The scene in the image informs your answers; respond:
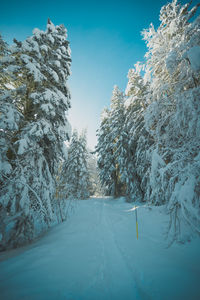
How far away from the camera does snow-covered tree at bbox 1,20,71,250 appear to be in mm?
4473

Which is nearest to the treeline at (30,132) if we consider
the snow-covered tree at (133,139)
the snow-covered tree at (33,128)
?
the snow-covered tree at (33,128)

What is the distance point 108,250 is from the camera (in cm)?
386

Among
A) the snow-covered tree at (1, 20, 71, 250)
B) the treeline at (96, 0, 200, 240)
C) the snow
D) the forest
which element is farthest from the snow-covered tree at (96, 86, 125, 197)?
the snow

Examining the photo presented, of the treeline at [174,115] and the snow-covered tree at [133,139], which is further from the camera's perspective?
the snow-covered tree at [133,139]

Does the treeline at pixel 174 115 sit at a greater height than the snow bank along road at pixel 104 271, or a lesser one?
greater

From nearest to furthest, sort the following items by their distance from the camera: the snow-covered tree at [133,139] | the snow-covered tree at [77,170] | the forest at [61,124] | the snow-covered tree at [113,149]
Answer: 1. the forest at [61,124]
2. the snow-covered tree at [133,139]
3. the snow-covered tree at [113,149]
4. the snow-covered tree at [77,170]

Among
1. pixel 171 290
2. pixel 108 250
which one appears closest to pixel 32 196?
pixel 108 250

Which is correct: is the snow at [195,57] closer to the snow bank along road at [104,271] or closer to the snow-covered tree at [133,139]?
the snow bank along road at [104,271]

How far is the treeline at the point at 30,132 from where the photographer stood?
439 cm

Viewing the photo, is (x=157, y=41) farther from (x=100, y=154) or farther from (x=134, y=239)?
(x=100, y=154)

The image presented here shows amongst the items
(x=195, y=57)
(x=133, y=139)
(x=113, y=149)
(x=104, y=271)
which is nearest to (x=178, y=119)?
(x=195, y=57)

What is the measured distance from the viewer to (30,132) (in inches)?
203

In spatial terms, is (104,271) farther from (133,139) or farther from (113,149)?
(113,149)

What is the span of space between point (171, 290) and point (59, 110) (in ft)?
25.0
